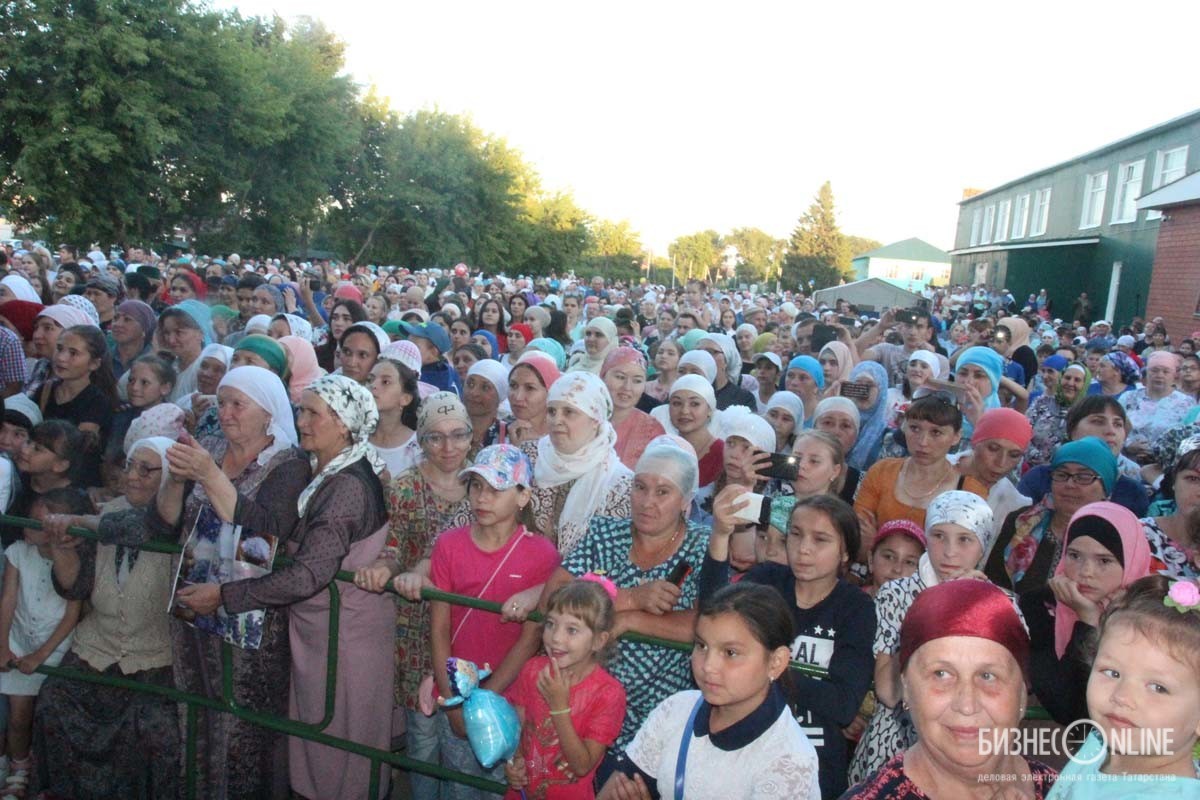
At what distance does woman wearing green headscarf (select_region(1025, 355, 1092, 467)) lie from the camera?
7.50 meters

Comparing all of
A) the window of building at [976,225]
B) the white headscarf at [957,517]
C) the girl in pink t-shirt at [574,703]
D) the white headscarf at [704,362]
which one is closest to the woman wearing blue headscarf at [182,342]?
the white headscarf at [704,362]

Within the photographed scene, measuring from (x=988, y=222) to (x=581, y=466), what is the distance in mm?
45994

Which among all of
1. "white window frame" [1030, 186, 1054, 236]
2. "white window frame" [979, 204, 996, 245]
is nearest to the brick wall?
"white window frame" [1030, 186, 1054, 236]

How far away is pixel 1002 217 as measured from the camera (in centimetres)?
4212

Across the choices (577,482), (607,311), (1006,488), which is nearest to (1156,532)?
(1006,488)

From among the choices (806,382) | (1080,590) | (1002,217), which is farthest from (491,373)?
(1002,217)

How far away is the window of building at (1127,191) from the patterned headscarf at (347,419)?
27100mm

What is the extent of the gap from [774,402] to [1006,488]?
1.90 metres

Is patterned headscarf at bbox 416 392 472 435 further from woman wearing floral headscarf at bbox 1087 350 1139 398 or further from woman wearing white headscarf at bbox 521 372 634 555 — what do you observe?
woman wearing floral headscarf at bbox 1087 350 1139 398

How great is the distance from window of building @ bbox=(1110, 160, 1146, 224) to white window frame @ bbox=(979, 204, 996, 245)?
16911 millimetres

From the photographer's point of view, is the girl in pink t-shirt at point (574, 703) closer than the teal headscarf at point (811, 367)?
Yes

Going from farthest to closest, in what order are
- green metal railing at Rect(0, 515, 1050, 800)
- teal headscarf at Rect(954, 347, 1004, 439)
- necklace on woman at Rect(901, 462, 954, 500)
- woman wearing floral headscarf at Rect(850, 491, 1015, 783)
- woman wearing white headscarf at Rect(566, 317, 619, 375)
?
woman wearing white headscarf at Rect(566, 317, 619, 375)
teal headscarf at Rect(954, 347, 1004, 439)
necklace on woman at Rect(901, 462, 954, 500)
green metal railing at Rect(0, 515, 1050, 800)
woman wearing floral headscarf at Rect(850, 491, 1015, 783)

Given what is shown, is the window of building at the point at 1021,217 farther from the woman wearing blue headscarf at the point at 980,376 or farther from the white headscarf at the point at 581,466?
the white headscarf at the point at 581,466

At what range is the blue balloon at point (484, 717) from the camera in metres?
3.02
